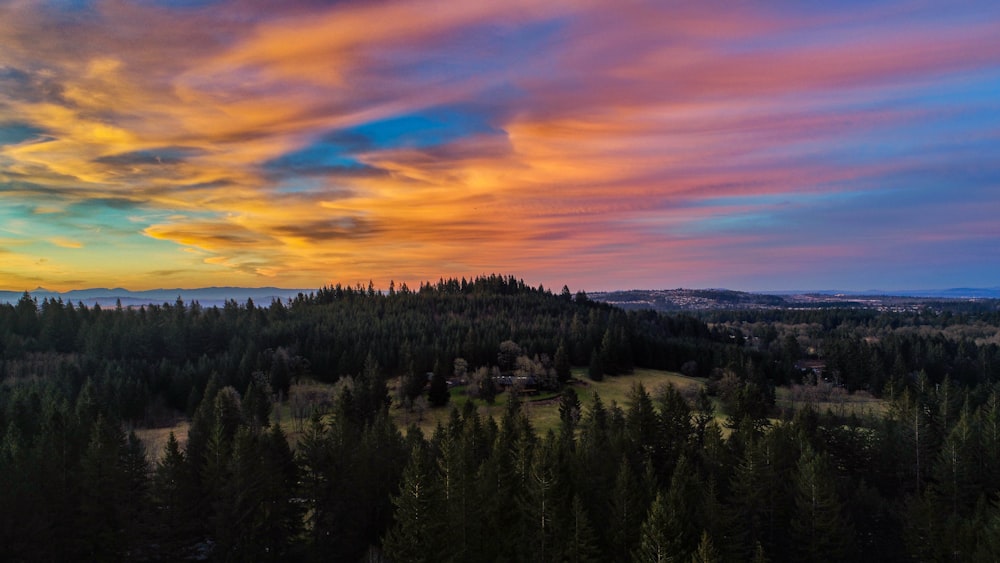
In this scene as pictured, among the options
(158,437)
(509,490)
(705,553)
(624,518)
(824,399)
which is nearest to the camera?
(705,553)

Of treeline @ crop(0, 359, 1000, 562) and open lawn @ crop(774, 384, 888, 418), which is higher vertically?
treeline @ crop(0, 359, 1000, 562)

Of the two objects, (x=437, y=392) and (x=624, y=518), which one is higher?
(x=624, y=518)

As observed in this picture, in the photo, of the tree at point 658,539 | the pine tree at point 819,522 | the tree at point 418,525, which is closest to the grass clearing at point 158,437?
the tree at point 418,525

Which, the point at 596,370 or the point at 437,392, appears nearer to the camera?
the point at 437,392

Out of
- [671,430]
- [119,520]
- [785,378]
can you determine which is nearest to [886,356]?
[785,378]

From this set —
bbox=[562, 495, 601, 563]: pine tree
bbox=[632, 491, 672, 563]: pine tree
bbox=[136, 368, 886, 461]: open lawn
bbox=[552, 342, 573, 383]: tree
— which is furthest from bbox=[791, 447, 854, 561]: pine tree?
bbox=[552, 342, 573, 383]: tree

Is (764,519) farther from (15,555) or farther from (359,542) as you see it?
(15,555)

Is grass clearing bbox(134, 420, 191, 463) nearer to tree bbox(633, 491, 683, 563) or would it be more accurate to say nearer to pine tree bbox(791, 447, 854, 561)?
tree bbox(633, 491, 683, 563)

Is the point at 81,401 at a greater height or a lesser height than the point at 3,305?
lesser

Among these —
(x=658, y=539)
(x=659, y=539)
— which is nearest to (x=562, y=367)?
(x=659, y=539)

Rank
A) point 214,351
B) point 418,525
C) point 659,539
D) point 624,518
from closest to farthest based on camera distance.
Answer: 1. point 659,539
2. point 418,525
3. point 624,518
4. point 214,351

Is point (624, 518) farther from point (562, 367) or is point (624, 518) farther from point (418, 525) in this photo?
point (562, 367)
